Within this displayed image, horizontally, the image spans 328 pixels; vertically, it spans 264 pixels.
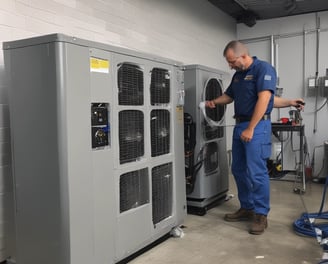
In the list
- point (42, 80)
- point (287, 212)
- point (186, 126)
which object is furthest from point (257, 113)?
point (42, 80)

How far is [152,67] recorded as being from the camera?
2457mm

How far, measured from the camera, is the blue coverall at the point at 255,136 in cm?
284

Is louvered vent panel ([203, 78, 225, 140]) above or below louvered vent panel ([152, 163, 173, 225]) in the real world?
above

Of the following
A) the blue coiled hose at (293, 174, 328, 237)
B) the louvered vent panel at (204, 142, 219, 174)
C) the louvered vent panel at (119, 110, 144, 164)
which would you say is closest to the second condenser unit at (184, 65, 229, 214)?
the louvered vent panel at (204, 142, 219, 174)

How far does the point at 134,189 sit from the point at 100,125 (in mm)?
574

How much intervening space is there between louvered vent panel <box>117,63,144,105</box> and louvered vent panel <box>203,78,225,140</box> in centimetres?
118

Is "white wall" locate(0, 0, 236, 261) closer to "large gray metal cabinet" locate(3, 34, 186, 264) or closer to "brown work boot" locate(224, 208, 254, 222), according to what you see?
"large gray metal cabinet" locate(3, 34, 186, 264)

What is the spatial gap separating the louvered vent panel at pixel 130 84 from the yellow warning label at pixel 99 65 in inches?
5.2

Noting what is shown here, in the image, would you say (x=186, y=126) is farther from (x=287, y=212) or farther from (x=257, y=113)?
(x=287, y=212)

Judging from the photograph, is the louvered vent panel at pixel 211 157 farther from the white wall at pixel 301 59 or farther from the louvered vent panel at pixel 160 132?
the white wall at pixel 301 59

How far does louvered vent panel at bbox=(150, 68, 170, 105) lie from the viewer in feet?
8.21

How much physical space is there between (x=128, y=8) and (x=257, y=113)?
172cm

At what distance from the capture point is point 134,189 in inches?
92.7

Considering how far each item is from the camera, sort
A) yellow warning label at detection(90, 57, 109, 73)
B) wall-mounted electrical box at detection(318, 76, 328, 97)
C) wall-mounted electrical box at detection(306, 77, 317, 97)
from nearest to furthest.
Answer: yellow warning label at detection(90, 57, 109, 73)
wall-mounted electrical box at detection(318, 76, 328, 97)
wall-mounted electrical box at detection(306, 77, 317, 97)
